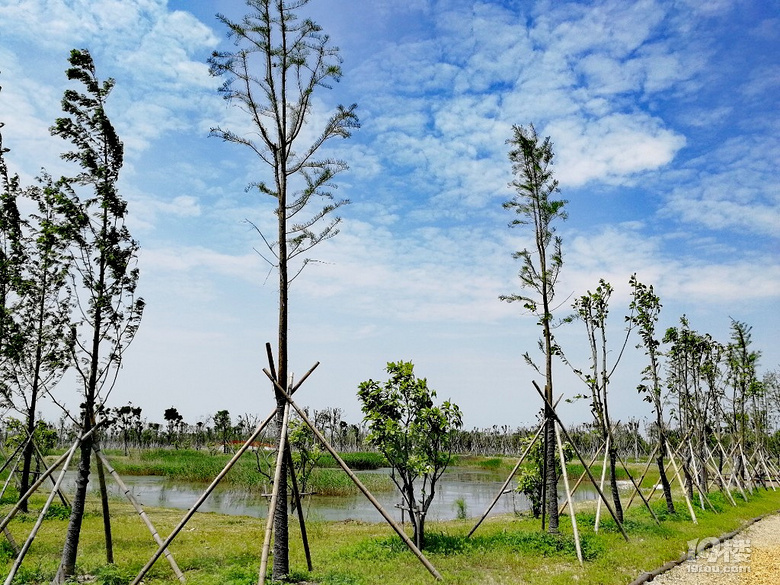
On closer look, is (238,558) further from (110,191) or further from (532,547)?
(110,191)

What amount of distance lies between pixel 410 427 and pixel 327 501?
1778 centimetres

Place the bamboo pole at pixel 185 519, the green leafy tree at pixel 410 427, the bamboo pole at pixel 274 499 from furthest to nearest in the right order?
the green leafy tree at pixel 410 427 < the bamboo pole at pixel 185 519 < the bamboo pole at pixel 274 499

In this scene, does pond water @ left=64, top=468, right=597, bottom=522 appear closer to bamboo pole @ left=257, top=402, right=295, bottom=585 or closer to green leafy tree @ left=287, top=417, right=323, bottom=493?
green leafy tree @ left=287, top=417, right=323, bottom=493

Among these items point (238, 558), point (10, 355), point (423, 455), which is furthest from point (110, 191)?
point (423, 455)

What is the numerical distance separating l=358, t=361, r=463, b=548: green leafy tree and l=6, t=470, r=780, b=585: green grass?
1500 millimetres

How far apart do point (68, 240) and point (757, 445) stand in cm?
3212

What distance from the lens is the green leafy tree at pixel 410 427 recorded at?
1184 centimetres

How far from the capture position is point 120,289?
433 inches

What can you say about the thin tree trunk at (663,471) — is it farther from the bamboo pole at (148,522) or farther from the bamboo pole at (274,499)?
the bamboo pole at (148,522)

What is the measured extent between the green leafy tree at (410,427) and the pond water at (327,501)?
23.6 ft

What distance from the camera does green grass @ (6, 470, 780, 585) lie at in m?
9.16

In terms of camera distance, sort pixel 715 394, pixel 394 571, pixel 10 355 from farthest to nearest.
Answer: pixel 715 394 < pixel 10 355 < pixel 394 571

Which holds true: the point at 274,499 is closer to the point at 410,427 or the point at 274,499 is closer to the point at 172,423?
the point at 410,427

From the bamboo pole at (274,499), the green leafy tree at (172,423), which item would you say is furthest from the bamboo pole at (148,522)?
the green leafy tree at (172,423)
